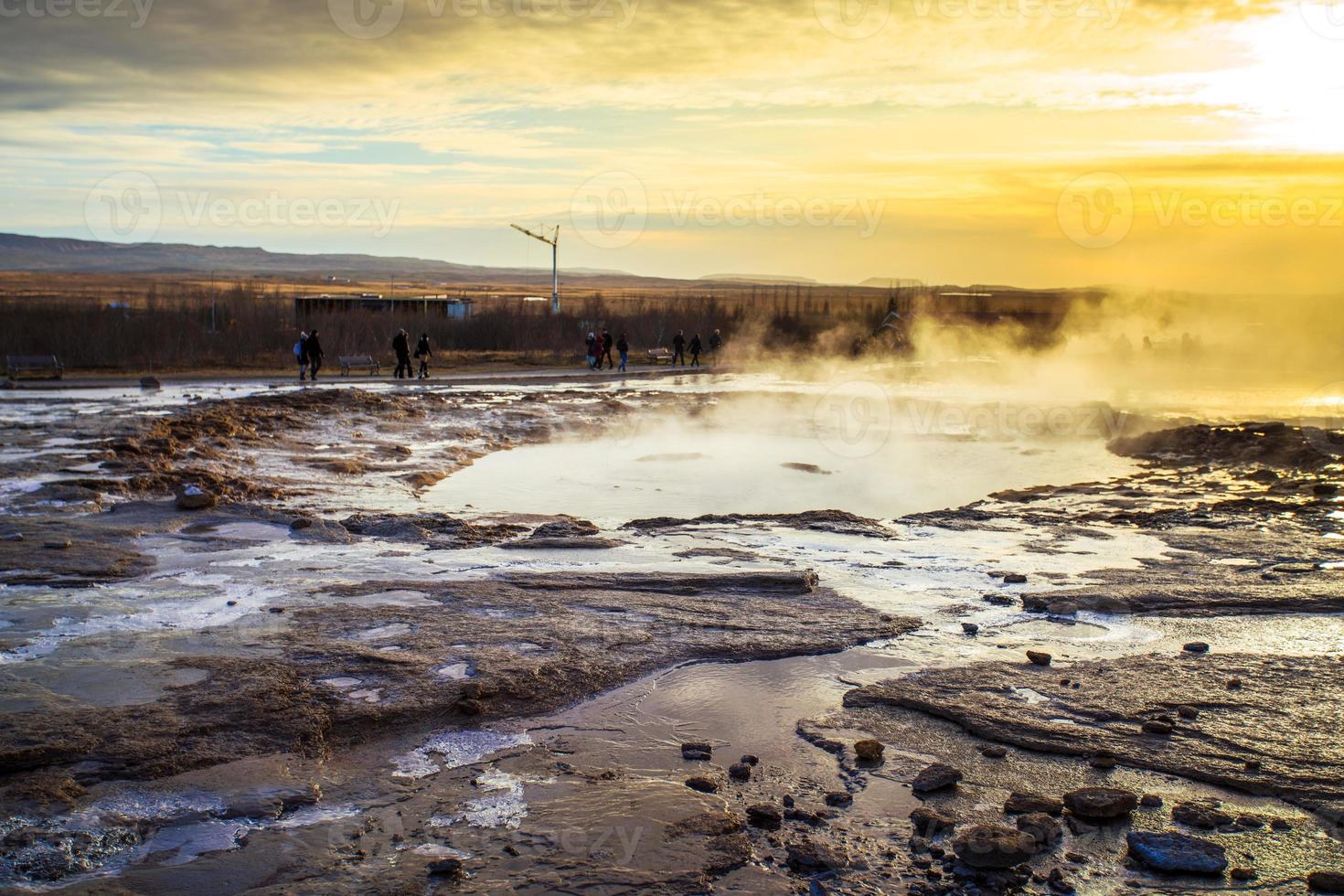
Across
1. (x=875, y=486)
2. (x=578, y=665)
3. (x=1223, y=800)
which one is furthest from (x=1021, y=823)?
(x=875, y=486)

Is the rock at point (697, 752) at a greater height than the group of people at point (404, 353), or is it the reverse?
the group of people at point (404, 353)

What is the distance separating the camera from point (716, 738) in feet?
20.1

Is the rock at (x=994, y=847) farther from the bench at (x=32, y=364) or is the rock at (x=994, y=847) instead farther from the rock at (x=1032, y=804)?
the bench at (x=32, y=364)

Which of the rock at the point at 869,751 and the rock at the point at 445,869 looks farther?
the rock at the point at 869,751

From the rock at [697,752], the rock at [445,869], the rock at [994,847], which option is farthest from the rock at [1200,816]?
the rock at [445,869]

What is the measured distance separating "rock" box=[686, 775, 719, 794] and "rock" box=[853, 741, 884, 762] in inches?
33.4

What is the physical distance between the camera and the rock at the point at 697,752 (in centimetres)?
584

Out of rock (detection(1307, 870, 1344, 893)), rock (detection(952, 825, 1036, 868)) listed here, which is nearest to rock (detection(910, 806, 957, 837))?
rock (detection(952, 825, 1036, 868))

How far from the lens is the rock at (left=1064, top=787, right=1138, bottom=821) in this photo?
511cm

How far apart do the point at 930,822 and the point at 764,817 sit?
0.75 m

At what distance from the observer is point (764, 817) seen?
509 cm

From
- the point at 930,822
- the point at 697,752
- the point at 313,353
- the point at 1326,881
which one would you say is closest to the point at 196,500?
the point at 697,752

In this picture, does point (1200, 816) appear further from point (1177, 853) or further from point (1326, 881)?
point (1326, 881)

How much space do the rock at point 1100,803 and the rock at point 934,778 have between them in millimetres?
540
